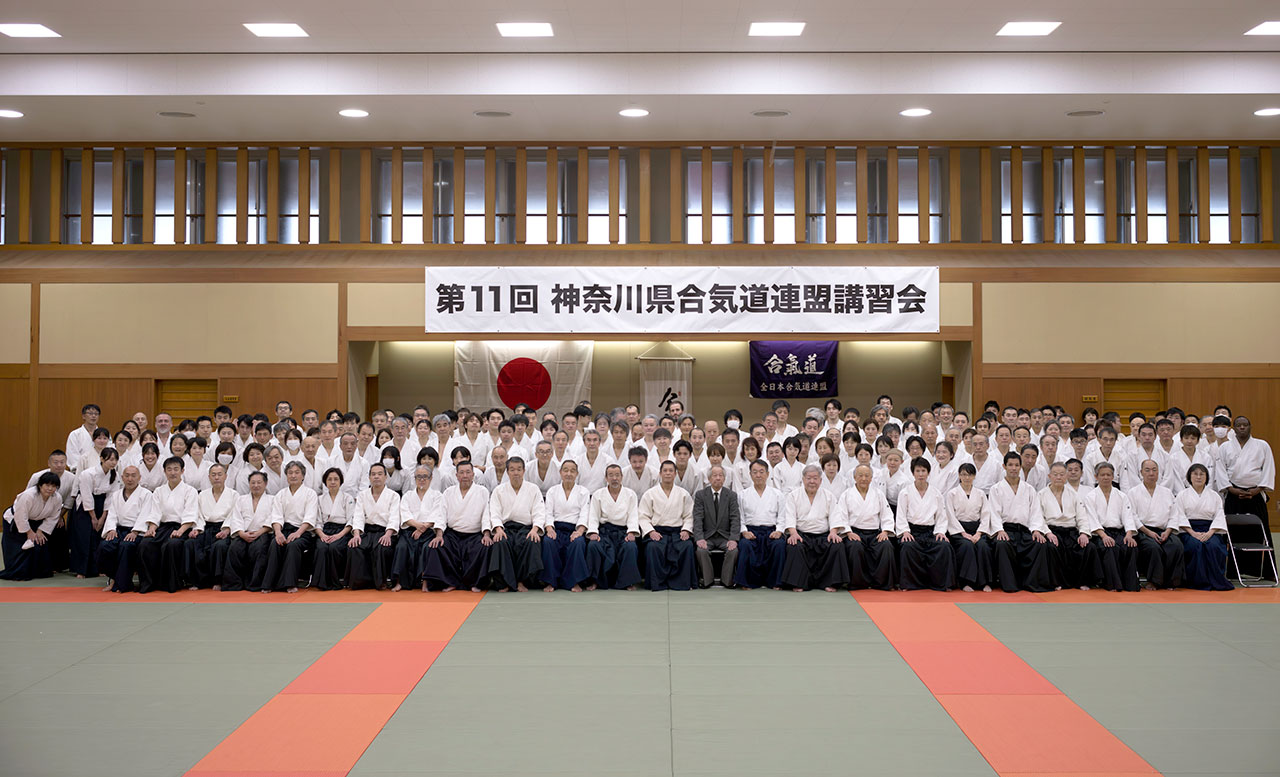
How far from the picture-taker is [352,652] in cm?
591

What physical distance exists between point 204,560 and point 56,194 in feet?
22.1

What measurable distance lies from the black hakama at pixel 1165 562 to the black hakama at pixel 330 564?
6.16 meters

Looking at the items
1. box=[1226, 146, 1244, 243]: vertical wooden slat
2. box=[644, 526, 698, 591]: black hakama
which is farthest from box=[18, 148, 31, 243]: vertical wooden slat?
box=[1226, 146, 1244, 243]: vertical wooden slat

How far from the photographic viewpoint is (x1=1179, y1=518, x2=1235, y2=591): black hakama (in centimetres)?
778

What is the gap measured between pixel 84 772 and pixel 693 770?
7.95 feet

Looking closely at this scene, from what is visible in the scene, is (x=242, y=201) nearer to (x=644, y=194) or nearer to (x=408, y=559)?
(x=644, y=194)

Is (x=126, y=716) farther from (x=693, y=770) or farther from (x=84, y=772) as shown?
(x=693, y=770)

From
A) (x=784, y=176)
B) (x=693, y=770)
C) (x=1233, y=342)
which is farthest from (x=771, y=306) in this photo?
(x=693, y=770)

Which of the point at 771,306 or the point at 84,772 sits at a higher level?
the point at 771,306

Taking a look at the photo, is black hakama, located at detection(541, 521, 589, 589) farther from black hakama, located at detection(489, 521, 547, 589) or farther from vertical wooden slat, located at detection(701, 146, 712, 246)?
vertical wooden slat, located at detection(701, 146, 712, 246)
